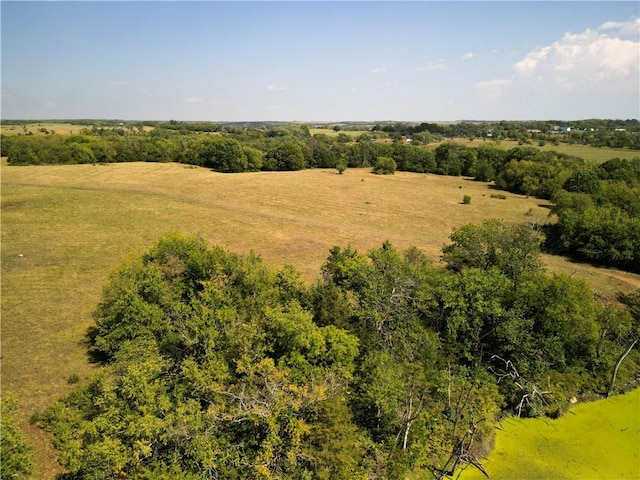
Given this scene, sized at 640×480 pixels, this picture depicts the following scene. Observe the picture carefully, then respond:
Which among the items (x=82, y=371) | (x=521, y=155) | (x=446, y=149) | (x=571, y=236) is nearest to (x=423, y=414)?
(x=82, y=371)

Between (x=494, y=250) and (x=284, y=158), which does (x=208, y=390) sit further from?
(x=284, y=158)

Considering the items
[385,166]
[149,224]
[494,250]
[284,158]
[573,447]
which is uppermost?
[284,158]

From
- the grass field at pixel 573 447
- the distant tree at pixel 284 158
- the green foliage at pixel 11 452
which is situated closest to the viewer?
the green foliage at pixel 11 452

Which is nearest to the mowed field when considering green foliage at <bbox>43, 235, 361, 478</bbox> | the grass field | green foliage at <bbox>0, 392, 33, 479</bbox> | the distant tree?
green foliage at <bbox>0, 392, 33, 479</bbox>

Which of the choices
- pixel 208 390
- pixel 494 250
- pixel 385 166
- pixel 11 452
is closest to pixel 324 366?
pixel 208 390

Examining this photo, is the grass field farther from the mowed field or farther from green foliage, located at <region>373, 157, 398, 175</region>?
green foliage, located at <region>373, 157, 398, 175</region>

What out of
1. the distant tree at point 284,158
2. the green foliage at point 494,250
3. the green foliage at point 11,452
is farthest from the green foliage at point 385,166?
the green foliage at point 11,452

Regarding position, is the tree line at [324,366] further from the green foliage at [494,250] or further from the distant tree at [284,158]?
the distant tree at [284,158]
